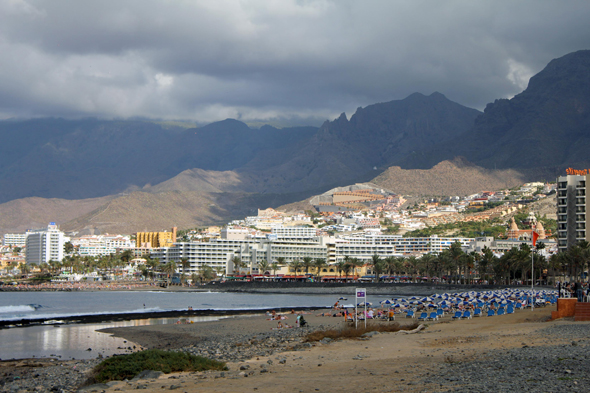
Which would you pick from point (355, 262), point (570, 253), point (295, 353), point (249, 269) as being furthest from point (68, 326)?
point (249, 269)

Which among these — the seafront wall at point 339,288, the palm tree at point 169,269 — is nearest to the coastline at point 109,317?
the seafront wall at point 339,288

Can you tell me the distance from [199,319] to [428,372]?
46.5m

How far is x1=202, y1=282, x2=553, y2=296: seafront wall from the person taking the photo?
12781cm

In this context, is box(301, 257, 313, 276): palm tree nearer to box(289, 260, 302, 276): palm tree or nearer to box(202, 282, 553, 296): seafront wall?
box(289, 260, 302, 276): palm tree

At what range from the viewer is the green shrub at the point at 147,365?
23.5m

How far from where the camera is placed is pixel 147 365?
79.0ft

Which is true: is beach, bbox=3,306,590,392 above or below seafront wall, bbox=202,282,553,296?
above

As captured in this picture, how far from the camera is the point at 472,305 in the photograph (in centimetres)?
6212

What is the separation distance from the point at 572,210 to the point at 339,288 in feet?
165

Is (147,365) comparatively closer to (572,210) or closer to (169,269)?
(572,210)

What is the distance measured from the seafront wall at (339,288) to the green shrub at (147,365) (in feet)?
335

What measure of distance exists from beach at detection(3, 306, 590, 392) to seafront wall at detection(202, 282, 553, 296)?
3624 inches

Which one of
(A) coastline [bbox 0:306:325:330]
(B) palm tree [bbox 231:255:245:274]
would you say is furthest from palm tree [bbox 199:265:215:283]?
(A) coastline [bbox 0:306:325:330]

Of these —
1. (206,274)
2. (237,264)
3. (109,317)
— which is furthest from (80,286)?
(109,317)
